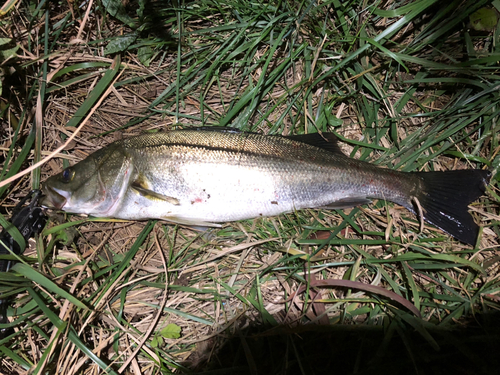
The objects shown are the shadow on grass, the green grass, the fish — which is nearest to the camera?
the shadow on grass

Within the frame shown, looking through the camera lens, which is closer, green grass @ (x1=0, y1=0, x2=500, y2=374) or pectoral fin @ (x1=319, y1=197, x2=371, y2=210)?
green grass @ (x1=0, y1=0, x2=500, y2=374)

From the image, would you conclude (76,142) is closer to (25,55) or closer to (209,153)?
(25,55)

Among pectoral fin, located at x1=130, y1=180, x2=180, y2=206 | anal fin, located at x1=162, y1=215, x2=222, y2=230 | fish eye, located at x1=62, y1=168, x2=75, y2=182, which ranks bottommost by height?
anal fin, located at x1=162, y1=215, x2=222, y2=230

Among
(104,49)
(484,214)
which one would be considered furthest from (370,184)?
(104,49)

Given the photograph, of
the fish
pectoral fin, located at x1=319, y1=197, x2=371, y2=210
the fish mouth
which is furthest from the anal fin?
pectoral fin, located at x1=319, y1=197, x2=371, y2=210

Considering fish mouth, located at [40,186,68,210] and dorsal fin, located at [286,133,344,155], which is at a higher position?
dorsal fin, located at [286,133,344,155]

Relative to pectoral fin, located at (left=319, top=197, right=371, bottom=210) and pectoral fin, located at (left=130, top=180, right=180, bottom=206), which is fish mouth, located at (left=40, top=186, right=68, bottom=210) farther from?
pectoral fin, located at (left=319, top=197, right=371, bottom=210)

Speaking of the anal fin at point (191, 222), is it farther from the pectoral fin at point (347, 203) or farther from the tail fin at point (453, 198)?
the tail fin at point (453, 198)
